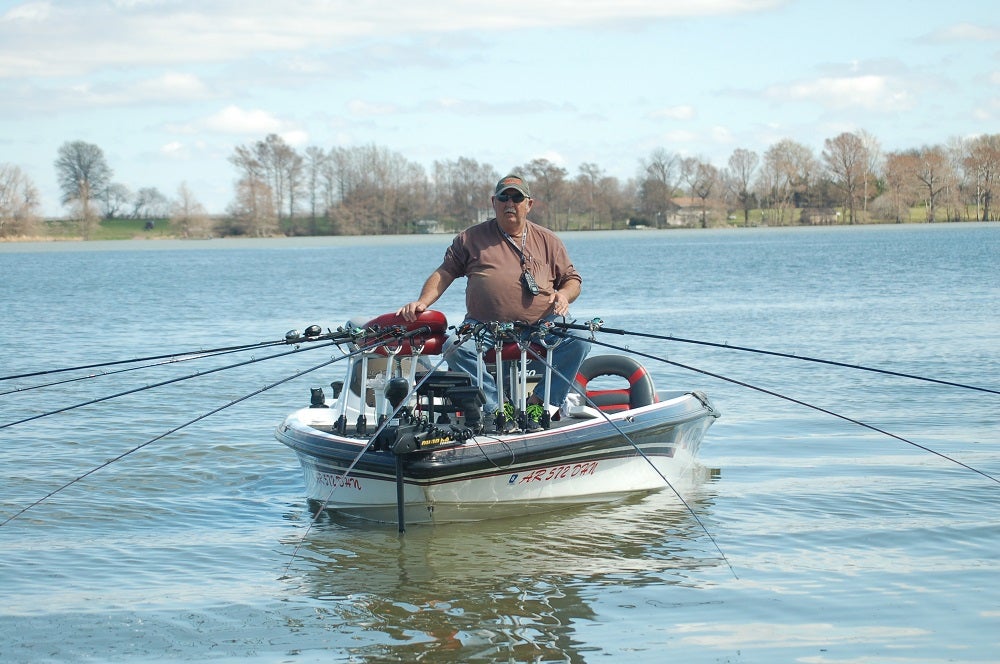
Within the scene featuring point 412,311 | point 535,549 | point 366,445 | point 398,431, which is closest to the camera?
point 398,431

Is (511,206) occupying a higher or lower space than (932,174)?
lower

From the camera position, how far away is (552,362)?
9492mm

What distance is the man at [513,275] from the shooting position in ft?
30.1

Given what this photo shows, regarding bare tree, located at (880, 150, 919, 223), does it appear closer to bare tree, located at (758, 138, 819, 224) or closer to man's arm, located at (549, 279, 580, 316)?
bare tree, located at (758, 138, 819, 224)

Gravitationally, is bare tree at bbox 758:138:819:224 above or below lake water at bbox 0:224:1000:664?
above

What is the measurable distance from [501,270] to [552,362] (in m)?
0.82

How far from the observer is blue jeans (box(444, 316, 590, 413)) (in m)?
9.41

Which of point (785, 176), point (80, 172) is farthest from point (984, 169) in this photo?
point (80, 172)

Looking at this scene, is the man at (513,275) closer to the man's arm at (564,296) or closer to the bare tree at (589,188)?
the man's arm at (564,296)

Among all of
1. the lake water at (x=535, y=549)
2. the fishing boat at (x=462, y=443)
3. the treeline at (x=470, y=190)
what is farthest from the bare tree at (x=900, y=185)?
the fishing boat at (x=462, y=443)

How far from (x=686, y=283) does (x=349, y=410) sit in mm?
33115

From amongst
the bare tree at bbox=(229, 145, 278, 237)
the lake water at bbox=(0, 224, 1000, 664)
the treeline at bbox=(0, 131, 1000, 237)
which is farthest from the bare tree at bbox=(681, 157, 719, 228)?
the lake water at bbox=(0, 224, 1000, 664)

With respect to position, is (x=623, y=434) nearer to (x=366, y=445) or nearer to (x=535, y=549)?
(x=535, y=549)

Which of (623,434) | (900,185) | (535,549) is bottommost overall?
(535,549)
